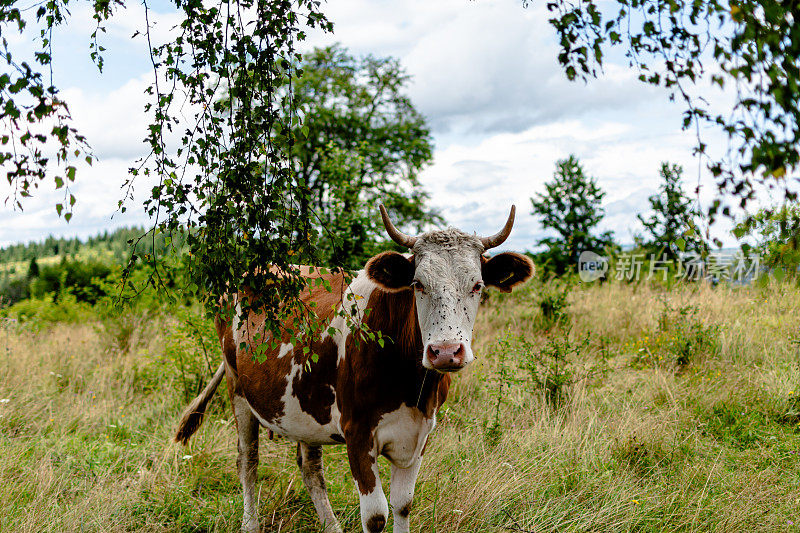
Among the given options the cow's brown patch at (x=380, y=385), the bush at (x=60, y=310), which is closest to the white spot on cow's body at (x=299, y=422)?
the cow's brown patch at (x=380, y=385)

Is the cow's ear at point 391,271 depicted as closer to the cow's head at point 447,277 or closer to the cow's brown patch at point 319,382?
the cow's head at point 447,277

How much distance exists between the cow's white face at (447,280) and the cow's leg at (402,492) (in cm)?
104

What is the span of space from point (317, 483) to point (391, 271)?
204 centimetres

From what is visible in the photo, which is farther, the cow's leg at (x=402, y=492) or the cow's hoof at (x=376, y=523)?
the cow's leg at (x=402, y=492)

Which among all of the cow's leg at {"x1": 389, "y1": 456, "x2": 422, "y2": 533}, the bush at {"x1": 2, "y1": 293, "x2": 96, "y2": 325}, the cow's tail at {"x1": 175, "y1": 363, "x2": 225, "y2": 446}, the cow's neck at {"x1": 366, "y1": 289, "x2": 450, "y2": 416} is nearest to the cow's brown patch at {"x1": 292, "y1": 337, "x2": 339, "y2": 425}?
the cow's neck at {"x1": 366, "y1": 289, "x2": 450, "y2": 416}

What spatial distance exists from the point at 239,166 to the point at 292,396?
1792mm

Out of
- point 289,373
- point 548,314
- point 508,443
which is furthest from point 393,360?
point 548,314

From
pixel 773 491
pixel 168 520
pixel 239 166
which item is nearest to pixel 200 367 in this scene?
pixel 168 520

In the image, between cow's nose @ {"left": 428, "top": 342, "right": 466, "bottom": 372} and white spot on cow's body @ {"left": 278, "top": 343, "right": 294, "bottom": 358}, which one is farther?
white spot on cow's body @ {"left": 278, "top": 343, "right": 294, "bottom": 358}

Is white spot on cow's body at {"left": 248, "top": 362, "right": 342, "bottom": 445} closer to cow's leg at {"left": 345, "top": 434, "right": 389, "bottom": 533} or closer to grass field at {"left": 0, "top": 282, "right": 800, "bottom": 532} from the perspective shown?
cow's leg at {"left": 345, "top": 434, "right": 389, "bottom": 533}

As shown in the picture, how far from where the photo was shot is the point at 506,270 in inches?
149

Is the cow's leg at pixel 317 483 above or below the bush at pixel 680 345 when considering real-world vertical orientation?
below

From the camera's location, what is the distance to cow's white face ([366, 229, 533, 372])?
3.04m

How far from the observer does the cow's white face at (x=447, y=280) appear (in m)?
3.04
